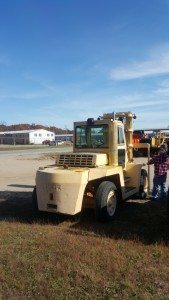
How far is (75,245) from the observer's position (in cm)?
708

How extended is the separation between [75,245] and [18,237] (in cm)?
129

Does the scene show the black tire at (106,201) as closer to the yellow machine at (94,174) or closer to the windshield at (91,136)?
the yellow machine at (94,174)

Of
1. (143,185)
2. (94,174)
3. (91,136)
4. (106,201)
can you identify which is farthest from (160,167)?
(94,174)

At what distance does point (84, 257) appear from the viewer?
6445 millimetres

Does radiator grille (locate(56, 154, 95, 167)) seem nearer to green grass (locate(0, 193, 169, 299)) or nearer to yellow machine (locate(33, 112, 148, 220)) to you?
yellow machine (locate(33, 112, 148, 220))

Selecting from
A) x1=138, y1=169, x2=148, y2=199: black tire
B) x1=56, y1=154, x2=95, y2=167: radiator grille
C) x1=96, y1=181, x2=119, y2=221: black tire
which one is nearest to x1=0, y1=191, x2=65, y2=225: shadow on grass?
x1=96, y1=181, x2=119, y2=221: black tire

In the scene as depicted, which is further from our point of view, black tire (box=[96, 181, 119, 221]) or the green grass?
black tire (box=[96, 181, 119, 221])

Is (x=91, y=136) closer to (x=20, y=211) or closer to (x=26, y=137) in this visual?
(x=20, y=211)

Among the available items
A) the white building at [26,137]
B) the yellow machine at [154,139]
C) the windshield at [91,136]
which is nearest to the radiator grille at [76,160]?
the windshield at [91,136]

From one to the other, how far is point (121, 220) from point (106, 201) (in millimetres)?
616

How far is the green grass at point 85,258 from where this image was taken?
5.32 m

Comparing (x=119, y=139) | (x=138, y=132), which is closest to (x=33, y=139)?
(x=138, y=132)

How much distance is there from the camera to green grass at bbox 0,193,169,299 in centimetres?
532

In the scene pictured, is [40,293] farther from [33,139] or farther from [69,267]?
[33,139]
